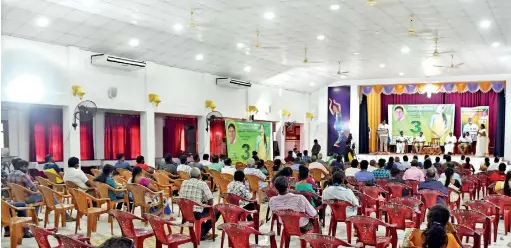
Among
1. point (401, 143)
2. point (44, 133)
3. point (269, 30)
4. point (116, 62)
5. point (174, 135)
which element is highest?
point (269, 30)

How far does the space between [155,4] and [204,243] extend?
550cm

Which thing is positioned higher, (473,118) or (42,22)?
(42,22)

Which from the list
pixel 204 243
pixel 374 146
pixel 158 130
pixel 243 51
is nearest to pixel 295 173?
pixel 204 243

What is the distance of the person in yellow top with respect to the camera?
3156 millimetres

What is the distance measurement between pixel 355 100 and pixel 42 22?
15272 mm

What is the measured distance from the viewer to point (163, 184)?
9180 mm

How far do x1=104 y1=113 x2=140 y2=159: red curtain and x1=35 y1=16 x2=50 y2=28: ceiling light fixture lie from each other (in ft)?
17.7

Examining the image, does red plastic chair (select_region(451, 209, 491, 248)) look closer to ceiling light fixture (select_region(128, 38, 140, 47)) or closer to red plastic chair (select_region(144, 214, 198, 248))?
red plastic chair (select_region(144, 214, 198, 248))

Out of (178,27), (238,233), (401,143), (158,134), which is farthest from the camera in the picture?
(401,143)

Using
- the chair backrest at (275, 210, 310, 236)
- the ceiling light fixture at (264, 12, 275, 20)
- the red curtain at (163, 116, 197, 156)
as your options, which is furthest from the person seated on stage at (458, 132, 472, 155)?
the chair backrest at (275, 210, 310, 236)

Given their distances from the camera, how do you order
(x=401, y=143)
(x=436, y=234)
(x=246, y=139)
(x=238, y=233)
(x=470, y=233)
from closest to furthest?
(x=436, y=234)
(x=238, y=233)
(x=470, y=233)
(x=246, y=139)
(x=401, y=143)

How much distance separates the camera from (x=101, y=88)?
12883 mm

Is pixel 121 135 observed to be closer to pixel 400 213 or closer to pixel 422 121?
pixel 400 213

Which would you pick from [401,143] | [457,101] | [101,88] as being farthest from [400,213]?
[457,101]
